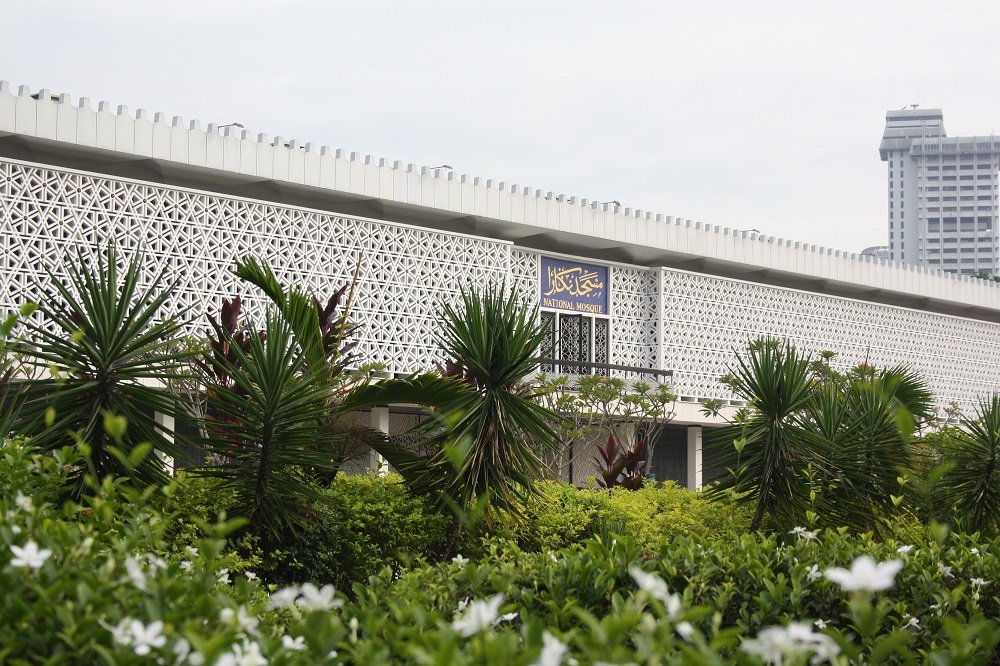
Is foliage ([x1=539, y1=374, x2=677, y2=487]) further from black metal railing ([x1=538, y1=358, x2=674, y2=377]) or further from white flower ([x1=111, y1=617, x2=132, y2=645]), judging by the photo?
white flower ([x1=111, y1=617, x2=132, y2=645])

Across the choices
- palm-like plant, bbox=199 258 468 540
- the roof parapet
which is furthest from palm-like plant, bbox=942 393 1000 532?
the roof parapet

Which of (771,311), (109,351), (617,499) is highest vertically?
(771,311)

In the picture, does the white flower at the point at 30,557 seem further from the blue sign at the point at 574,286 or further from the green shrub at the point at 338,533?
the blue sign at the point at 574,286

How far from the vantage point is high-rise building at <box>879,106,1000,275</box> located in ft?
508

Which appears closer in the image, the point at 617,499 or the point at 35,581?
the point at 35,581

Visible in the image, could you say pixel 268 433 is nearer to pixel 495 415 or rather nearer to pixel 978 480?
pixel 495 415

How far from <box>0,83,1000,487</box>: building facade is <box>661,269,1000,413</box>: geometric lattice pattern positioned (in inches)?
2.6

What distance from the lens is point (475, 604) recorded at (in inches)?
105

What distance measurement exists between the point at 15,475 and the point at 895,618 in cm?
399

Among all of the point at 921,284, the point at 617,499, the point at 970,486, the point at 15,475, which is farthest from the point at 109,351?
the point at 921,284

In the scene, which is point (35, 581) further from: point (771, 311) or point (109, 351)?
point (771, 311)

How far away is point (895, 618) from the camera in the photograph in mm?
5199

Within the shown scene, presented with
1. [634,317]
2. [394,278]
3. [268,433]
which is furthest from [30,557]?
[634,317]

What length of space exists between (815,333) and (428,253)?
550 inches
